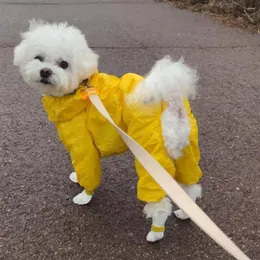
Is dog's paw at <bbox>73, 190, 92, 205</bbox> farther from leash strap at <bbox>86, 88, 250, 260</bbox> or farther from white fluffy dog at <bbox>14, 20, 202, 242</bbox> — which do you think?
leash strap at <bbox>86, 88, 250, 260</bbox>

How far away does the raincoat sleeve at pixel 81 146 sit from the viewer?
8.02 feet

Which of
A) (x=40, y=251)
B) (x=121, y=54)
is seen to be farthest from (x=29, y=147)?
(x=121, y=54)

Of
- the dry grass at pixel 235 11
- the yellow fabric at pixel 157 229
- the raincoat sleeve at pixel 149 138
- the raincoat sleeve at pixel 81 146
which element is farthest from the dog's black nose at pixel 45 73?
the dry grass at pixel 235 11

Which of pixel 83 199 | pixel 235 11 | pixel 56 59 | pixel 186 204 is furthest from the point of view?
pixel 235 11

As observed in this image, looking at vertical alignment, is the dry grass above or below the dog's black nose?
below

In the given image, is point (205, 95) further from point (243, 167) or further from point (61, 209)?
point (61, 209)

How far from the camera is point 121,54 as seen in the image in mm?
5441

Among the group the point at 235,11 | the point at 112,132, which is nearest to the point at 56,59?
the point at 112,132

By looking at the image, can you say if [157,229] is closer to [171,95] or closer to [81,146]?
[81,146]

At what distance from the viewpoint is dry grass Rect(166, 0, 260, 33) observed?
21.5 feet

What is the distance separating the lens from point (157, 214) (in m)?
2.35

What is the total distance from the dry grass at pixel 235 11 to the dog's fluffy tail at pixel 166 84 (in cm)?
463

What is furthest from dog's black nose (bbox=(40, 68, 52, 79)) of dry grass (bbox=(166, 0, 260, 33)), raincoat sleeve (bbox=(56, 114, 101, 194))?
dry grass (bbox=(166, 0, 260, 33))

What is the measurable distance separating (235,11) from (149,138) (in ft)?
17.4
